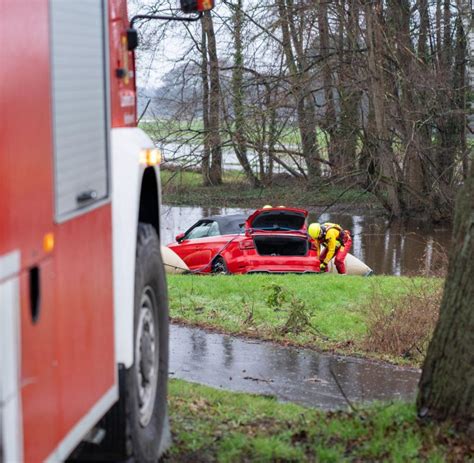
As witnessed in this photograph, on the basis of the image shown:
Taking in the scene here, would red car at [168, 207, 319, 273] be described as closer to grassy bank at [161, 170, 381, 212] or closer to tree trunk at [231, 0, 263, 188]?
grassy bank at [161, 170, 381, 212]

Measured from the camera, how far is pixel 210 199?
1790 inches

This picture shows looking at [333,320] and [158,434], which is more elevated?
[158,434]

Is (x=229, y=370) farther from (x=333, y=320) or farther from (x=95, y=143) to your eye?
(x=95, y=143)

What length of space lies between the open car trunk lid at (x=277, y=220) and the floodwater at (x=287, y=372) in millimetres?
9341

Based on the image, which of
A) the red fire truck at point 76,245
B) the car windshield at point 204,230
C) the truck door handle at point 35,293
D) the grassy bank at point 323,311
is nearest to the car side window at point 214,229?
the car windshield at point 204,230

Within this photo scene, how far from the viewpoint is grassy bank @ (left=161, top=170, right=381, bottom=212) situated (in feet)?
116

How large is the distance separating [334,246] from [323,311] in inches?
292

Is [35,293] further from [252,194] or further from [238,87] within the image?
[252,194]

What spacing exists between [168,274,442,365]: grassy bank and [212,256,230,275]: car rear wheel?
4048mm

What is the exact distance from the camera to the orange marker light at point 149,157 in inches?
195

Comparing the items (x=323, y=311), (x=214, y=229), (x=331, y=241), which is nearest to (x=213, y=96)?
(x=214, y=229)

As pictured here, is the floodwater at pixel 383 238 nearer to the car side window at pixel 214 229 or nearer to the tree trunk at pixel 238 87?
the tree trunk at pixel 238 87

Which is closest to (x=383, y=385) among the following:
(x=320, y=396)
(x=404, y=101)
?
(x=320, y=396)

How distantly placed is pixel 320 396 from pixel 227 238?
1372 centimetres
